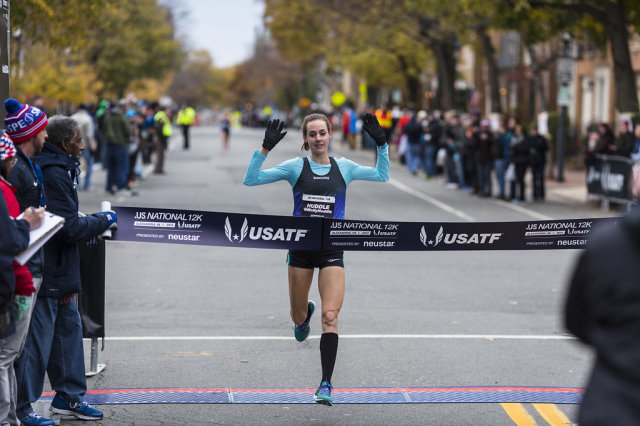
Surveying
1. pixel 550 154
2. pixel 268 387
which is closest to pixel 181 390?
pixel 268 387

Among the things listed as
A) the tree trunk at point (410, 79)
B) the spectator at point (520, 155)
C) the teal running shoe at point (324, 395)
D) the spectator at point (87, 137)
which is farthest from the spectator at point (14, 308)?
the tree trunk at point (410, 79)

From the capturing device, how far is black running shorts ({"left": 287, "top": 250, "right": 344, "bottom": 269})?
22.1ft

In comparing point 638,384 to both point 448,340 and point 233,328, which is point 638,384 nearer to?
point 448,340

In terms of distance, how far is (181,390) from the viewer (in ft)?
23.4

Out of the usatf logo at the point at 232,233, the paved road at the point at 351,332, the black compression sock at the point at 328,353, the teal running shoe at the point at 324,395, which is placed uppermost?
the usatf logo at the point at 232,233

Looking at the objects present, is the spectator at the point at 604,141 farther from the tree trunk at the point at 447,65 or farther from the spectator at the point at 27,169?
the tree trunk at the point at 447,65

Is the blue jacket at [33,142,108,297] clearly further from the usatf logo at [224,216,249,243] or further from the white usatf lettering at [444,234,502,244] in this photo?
the white usatf lettering at [444,234,502,244]

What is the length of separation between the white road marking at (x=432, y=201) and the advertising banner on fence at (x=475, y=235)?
1177 centimetres

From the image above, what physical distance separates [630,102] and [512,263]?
429 inches

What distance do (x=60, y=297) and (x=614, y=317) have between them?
152 inches

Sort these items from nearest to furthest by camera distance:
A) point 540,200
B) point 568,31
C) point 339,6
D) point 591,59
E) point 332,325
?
1. point 332,325
2. point 540,200
3. point 568,31
4. point 591,59
5. point 339,6

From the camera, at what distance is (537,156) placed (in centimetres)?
2248

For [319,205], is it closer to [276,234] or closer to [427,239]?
[276,234]

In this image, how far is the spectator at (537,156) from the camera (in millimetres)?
22500
